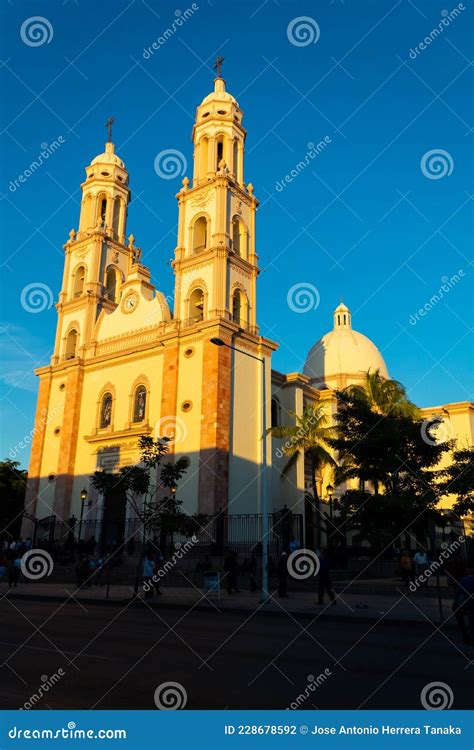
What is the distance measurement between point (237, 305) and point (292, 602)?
21601 mm

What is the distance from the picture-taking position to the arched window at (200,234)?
3684 centimetres

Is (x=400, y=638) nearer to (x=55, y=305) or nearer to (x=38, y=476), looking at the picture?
(x=38, y=476)

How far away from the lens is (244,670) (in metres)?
7.02

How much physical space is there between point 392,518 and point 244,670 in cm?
1746

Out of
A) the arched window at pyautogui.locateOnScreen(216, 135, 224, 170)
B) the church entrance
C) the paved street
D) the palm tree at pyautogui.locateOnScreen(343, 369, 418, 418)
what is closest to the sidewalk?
the paved street

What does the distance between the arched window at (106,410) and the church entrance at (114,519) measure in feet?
14.7

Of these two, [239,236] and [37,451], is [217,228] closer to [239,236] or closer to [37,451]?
[239,236]

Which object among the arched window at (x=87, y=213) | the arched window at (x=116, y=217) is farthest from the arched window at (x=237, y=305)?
the arched window at (x=87, y=213)

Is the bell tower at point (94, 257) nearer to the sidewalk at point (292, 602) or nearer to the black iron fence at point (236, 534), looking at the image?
the black iron fence at point (236, 534)

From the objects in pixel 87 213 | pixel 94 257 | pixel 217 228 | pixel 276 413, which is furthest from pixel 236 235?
pixel 87 213

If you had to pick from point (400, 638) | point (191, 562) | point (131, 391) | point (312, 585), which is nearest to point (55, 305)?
point (131, 391)

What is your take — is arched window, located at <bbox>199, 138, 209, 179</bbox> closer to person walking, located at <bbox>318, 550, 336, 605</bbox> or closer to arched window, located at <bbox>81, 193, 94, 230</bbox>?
arched window, located at <bbox>81, 193, 94, 230</bbox>

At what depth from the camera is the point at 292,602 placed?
16938mm

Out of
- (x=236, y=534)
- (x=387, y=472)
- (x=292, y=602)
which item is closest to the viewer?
(x=292, y=602)
